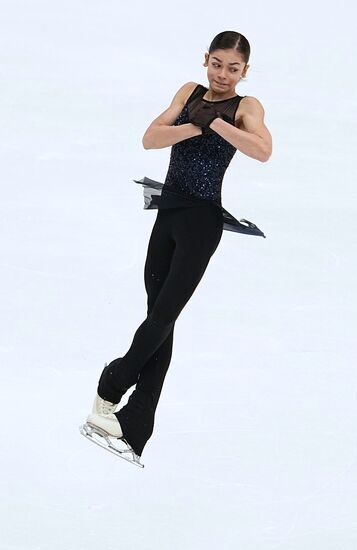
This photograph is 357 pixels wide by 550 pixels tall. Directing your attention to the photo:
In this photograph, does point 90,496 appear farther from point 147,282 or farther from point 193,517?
point 147,282

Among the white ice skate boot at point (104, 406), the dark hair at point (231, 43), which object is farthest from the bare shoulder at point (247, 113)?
the white ice skate boot at point (104, 406)

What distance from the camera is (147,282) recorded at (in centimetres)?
398

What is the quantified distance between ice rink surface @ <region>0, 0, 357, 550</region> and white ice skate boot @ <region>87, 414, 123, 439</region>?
1.38 feet

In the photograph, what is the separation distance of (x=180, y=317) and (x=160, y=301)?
174 centimetres

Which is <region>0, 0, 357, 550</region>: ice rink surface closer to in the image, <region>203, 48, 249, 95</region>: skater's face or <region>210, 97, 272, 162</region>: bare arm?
<region>210, 97, 272, 162</region>: bare arm

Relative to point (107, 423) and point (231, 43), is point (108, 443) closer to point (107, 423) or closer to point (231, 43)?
point (107, 423)

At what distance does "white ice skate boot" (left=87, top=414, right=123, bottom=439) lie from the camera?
3.99 m

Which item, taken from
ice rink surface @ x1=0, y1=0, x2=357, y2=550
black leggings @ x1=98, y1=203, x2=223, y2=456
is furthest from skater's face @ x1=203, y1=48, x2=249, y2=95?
ice rink surface @ x1=0, y1=0, x2=357, y2=550

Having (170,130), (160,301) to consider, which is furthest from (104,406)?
(170,130)

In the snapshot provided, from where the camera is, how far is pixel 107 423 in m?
3.99

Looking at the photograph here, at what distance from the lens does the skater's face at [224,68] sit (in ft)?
12.4

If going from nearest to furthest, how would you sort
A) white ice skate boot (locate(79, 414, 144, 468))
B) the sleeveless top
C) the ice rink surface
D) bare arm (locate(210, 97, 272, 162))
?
bare arm (locate(210, 97, 272, 162)) < the sleeveless top < white ice skate boot (locate(79, 414, 144, 468)) < the ice rink surface

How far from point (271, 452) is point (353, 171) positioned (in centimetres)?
286

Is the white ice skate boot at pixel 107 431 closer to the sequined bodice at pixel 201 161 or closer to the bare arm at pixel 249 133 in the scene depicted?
the sequined bodice at pixel 201 161
